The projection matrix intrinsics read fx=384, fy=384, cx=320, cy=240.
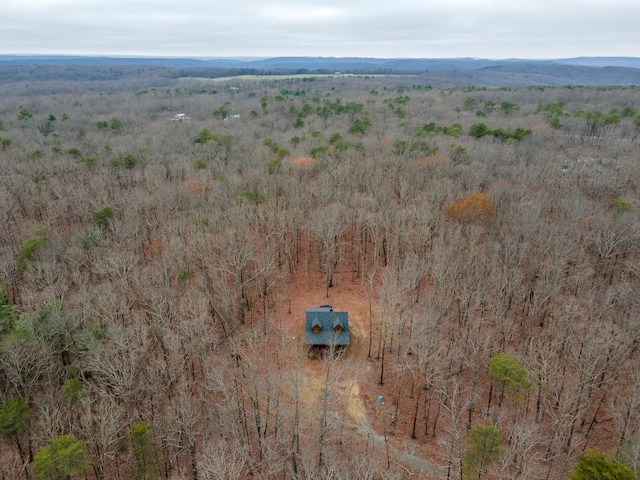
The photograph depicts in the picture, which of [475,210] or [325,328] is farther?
[475,210]

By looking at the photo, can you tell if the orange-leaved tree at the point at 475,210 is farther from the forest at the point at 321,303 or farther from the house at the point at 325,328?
the house at the point at 325,328

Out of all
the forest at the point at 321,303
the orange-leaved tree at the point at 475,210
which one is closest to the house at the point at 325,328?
the forest at the point at 321,303

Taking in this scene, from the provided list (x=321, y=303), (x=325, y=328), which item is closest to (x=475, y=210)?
(x=321, y=303)

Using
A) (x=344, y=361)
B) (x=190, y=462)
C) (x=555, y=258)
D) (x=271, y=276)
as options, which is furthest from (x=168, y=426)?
(x=555, y=258)

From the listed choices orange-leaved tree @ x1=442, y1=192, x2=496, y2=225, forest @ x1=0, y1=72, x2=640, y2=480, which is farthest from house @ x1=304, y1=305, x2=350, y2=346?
orange-leaved tree @ x1=442, y1=192, x2=496, y2=225

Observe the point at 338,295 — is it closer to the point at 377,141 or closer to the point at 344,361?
the point at 344,361

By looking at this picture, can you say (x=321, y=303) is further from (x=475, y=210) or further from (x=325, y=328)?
(x=475, y=210)

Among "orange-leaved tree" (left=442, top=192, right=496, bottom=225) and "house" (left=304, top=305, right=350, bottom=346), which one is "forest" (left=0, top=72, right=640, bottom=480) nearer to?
Answer: "orange-leaved tree" (left=442, top=192, right=496, bottom=225)
